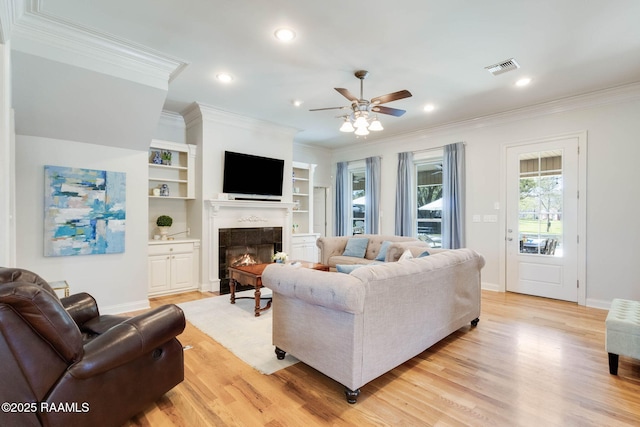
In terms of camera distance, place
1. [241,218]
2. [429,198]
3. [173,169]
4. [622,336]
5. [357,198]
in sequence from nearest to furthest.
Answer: [622,336]
[173,169]
[241,218]
[429,198]
[357,198]

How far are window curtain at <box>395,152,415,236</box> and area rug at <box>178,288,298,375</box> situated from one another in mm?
3061

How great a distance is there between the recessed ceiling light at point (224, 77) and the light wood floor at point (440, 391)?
301cm

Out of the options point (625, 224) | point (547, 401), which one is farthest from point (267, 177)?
point (625, 224)

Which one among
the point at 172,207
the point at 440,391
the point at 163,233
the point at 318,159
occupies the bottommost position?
the point at 440,391

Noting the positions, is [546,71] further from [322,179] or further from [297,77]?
[322,179]

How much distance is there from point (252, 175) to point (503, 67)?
155 inches

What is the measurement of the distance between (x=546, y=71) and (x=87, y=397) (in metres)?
5.04

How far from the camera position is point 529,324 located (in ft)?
11.8

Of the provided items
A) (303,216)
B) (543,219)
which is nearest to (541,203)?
(543,219)

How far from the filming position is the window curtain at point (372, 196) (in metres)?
6.76

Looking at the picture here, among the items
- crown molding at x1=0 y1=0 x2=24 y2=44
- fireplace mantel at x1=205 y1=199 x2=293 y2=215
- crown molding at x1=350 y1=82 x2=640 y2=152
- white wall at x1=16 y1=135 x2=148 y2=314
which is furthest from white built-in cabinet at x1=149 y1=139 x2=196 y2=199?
crown molding at x1=350 y1=82 x2=640 y2=152

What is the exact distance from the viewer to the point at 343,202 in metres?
7.48

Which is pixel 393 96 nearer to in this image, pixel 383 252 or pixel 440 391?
pixel 383 252

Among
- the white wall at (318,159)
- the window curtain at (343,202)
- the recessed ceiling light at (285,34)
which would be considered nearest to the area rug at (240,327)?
the recessed ceiling light at (285,34)
